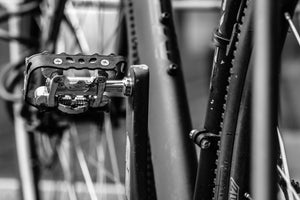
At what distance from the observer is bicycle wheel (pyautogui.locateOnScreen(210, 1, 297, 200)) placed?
991 mm

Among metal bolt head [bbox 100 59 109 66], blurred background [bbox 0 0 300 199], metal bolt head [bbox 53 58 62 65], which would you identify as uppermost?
metal bolt head [bbox 53 58 62 65]

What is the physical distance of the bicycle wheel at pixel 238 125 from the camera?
0.99m

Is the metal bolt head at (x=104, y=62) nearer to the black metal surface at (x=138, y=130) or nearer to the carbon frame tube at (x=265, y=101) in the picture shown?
the black metal surface at (x=138, y=130)

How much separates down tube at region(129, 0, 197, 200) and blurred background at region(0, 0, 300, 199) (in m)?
1.81

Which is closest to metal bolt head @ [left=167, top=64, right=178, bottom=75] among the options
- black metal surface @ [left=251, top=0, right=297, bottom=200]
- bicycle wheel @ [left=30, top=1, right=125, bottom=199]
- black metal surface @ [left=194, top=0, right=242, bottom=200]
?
black metal surface @ [left=194, top=0, right=242, bottom=200]

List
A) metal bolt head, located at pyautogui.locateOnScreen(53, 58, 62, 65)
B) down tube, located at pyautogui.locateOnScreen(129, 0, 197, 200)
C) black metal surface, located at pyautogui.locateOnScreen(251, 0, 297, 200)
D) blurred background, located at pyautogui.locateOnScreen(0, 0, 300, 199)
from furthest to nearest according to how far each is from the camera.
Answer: blurred background, located at pyautogui.locateOnScreen(0, 0, 300, 199)
down tube, located at pyautogui.locateOnScreen(129, 0, 197, 200)
metal bolt head, located at pyautogui.locateOnScreen(53, 58, 62, 65)
black metal surface, located at pyautogui.locateOnScreen(251, 0, 297, 200)

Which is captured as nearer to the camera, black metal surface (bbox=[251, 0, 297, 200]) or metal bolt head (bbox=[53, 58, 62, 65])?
black metal surface (bbox=[251, 0, 297, 200])

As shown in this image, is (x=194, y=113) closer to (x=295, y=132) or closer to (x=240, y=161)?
(x=295, y=132)

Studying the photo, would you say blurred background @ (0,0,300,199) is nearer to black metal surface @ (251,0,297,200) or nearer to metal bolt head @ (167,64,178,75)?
metal bolt head @ (167,64,178,75)

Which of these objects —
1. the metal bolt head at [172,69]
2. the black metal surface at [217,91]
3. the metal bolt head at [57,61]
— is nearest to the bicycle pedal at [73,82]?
the metal bolt head at [57,61]

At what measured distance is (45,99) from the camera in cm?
103

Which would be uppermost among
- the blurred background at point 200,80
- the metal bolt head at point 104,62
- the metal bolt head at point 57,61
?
the metal bolt head at point 57,61

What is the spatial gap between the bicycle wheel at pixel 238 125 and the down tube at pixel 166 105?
0.14 m

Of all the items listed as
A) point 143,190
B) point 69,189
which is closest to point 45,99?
point 143,190
